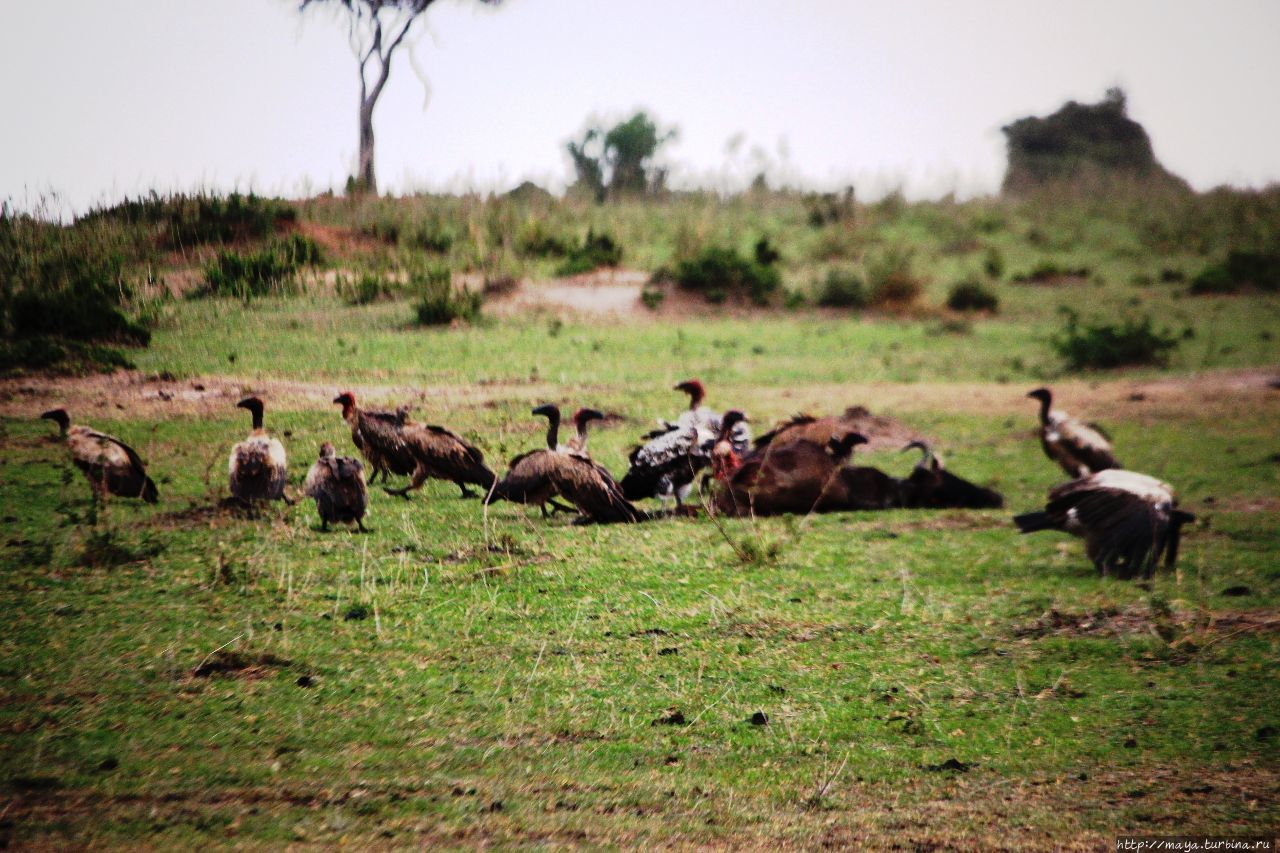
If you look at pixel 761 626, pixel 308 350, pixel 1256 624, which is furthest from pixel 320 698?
pixel 1256 624

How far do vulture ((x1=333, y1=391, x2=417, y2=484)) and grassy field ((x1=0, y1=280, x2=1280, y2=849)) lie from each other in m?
0.13

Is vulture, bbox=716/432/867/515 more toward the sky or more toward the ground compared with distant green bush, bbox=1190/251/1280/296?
more toward the ground

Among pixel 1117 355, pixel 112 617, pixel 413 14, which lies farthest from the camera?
pixel 1117 355

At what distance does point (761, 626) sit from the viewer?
17.6 feet

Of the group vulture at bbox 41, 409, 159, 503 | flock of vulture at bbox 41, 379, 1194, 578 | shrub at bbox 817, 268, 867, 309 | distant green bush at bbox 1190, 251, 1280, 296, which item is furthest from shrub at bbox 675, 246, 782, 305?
vulture at bbox 41, 409, 159, 503

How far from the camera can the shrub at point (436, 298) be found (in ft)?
24.2

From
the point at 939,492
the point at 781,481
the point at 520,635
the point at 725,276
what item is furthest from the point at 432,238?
the point at 725,276

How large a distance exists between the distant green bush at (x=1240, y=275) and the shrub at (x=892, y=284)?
5231 millimetres

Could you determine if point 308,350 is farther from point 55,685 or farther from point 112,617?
point 55,685

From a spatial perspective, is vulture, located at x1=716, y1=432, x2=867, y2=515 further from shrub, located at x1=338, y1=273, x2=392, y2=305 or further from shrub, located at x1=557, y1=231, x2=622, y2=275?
shrub, located at x1=338, y1=273, x2=392, y2=305

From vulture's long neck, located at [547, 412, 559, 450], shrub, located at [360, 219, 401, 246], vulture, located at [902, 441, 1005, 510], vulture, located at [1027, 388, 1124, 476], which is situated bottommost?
vulture, located at [902, 441, 1005, 510]

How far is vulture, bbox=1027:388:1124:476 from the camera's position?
31.3ft

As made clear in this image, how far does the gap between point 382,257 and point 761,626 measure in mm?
3587

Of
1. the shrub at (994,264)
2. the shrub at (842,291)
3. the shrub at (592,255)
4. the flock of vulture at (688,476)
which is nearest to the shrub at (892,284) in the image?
the shrub at (842,291)
